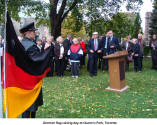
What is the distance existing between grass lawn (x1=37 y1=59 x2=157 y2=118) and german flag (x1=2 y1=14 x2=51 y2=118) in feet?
5.82

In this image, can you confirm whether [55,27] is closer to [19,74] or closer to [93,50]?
[93,50]

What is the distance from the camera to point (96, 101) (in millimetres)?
6609

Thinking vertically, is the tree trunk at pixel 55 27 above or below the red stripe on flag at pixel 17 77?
above

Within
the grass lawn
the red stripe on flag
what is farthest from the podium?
the red stripe on flag

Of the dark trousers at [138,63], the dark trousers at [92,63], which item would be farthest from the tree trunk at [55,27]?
the dark trousers at [138,63]

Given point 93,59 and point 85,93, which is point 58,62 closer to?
point 93,59

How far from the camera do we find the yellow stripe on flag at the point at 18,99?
333 centimetres

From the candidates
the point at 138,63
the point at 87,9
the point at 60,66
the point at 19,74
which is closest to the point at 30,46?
the point at 19,74

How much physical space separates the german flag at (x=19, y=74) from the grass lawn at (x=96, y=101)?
1.77m

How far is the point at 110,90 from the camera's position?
798 cm

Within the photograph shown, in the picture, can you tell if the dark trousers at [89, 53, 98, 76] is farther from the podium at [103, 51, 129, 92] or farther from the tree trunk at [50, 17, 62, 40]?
the tree trunk at [50, 17, 62, 40]

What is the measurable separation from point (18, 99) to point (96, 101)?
3.45 m

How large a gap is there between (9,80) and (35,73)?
2.12ft

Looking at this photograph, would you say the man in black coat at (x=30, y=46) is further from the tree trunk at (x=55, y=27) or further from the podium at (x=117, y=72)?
the tree trunk at (x=55, y=27)
